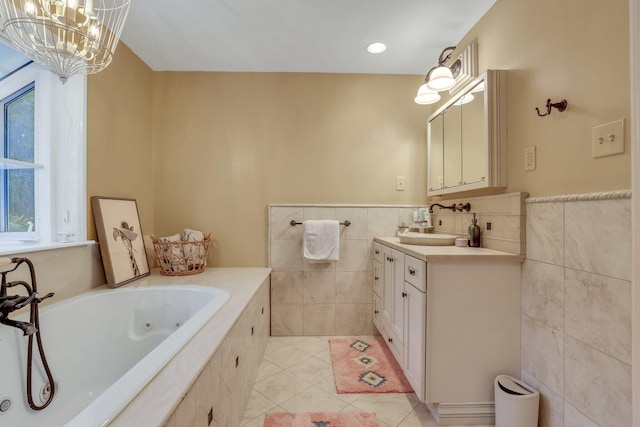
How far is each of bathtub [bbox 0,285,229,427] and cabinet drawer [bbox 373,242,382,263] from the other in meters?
1.16

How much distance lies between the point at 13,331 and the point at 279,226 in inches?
61.0

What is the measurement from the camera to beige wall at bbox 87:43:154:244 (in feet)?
5.55

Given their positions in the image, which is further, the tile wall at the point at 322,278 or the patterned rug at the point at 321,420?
the tile wall at the point at 322,278

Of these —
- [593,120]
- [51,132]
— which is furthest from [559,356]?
[51,132]

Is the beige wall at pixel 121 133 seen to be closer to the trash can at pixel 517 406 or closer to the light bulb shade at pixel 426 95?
the light bulb shade at pixel 426 95

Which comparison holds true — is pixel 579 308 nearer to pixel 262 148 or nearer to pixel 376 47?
pixel 376 47

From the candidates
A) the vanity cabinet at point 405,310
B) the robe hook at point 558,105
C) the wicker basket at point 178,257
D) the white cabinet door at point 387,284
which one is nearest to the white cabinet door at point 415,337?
the vanity cabinet at point 405,310

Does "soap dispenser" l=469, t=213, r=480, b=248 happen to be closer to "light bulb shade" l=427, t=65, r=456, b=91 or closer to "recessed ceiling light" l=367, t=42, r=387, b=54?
"light bulb shade" l=427, t=65, r=456, b=91

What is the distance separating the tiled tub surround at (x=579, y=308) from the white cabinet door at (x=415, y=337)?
47cm

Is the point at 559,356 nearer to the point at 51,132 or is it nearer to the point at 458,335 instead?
the point at 458,335

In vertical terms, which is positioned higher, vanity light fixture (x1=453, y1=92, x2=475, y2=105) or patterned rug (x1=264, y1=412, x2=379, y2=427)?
vanity light fixture (x1=453, y1=92, x2=475, y2=105)

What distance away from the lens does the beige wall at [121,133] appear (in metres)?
1.69

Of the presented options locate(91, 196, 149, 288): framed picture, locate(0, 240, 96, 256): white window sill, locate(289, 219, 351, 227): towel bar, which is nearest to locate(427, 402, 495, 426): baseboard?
locate(289, 219, 351, 227): towel bar

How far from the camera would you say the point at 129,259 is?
6.07ft
